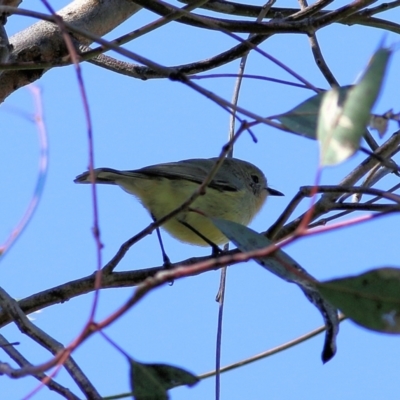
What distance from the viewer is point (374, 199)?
7.52ft

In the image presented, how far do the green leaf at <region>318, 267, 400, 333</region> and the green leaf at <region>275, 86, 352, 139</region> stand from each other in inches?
10.8

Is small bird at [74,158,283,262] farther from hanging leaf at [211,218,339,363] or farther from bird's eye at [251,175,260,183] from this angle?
hanging leaf at [211,218,339,363]

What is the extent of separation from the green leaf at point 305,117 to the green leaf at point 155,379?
53cm

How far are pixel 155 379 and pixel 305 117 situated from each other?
594 mm

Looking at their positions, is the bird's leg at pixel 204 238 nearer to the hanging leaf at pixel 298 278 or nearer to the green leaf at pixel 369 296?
the hanging leaf at pixel 298 278

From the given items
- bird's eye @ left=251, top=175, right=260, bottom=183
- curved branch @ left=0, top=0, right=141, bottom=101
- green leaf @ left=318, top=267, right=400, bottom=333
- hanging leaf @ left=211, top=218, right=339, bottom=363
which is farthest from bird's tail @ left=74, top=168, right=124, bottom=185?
green leaf @ left=318, top=267, right=400, bottom=333

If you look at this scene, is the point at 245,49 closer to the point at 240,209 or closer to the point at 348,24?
the point at 348,24

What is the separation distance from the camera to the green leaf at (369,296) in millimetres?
1413

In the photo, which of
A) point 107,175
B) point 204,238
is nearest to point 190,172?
point 204,238

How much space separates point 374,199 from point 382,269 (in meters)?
0.87

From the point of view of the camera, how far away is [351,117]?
47.8 inches

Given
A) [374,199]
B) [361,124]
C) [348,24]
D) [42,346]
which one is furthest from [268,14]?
[361,124]

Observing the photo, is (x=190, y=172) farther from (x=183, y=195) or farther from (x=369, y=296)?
(x=369, y=296)

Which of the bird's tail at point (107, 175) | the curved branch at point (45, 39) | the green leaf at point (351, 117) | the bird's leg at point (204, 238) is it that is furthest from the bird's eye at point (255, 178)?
the green leaf at point (351, 117)
